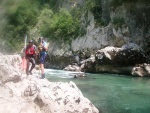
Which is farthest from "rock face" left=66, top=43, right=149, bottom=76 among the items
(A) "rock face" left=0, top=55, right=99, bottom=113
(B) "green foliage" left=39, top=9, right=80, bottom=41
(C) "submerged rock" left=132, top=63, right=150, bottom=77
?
(A) "rock face" left=0, top=55, right=99, bottom=113

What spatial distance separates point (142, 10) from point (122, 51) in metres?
4.56

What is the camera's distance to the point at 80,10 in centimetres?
3253

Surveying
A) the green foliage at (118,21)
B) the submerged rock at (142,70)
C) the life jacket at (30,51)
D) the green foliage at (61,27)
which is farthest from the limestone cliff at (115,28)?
the life jacket at (30,51)

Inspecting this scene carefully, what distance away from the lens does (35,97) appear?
7.49m

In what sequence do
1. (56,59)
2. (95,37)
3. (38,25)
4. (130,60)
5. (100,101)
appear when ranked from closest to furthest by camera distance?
1. (100,101)
2. (130,60)
3. (95,37)
4. (56,59)
5. (38,25)

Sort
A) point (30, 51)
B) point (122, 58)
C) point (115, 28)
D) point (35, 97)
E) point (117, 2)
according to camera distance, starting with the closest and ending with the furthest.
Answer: point (35, 97)
point (30, 51)
point (122, 58)
point (115, 28)
point (117, 2)

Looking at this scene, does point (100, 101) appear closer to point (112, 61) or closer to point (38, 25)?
point (112, 61)

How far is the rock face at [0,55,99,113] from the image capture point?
6.98 m

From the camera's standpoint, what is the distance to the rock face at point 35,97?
6.98m

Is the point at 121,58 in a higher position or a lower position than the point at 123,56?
lower

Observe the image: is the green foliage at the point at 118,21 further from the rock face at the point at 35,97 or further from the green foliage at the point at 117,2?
the rock face at the point at 35,97

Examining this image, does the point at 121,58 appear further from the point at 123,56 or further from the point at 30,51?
the point at 30,51

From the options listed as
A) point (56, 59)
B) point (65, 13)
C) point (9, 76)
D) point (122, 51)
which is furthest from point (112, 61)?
point (9, 76)

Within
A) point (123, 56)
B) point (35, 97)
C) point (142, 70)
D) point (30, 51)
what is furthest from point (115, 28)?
point (35, 97)
